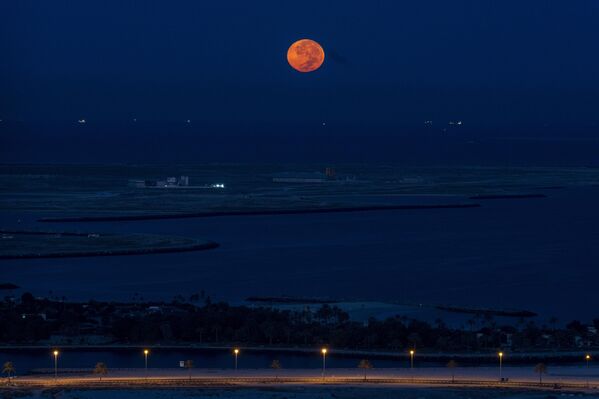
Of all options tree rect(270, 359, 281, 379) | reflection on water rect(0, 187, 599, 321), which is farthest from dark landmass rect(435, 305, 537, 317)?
tree rect(270, 359, 281, 379)

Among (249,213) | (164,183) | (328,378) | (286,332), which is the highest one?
(164,183)

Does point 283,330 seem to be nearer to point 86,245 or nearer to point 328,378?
point 328,378

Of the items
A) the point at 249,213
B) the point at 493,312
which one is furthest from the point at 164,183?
the point at 493,312

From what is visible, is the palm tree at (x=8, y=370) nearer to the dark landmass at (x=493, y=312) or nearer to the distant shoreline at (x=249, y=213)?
the dark landmass at (x=493, y=312)

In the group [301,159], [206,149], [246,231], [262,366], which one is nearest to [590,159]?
[301,159]

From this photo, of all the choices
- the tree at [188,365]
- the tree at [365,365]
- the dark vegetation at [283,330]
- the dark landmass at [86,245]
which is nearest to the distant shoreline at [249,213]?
the dark landmass at [86,245]

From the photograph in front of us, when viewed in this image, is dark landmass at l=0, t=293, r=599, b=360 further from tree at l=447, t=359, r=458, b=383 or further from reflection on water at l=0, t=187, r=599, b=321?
reflection on water at l=0, t=187, r=599, b=321

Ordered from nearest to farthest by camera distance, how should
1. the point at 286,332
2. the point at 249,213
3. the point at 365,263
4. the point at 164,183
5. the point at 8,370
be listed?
the point at 8,370 → the point at 286,332 → the point at 365,263 → the point at 249,213 → the point at 164,183
